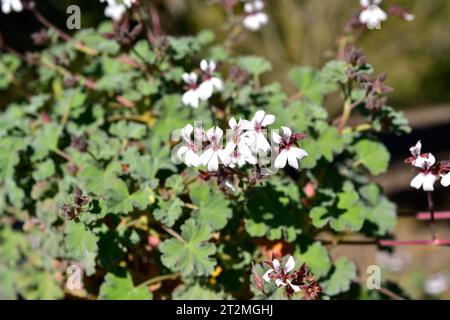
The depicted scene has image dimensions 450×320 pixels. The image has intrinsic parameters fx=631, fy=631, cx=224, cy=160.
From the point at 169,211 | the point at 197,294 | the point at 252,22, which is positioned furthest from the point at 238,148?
the point at 252,22

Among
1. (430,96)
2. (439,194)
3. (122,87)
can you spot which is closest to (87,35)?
(122,87)

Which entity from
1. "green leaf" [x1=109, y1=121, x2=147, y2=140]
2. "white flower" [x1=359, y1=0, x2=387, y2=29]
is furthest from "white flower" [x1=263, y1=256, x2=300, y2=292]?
"white flower" [x1=359, y1=0, x2=387, y2=29]

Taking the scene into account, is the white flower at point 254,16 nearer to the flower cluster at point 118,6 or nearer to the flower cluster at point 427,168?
the flower cluster at point 118,6

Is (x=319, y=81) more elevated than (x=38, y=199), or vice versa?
(x=319, y=81)

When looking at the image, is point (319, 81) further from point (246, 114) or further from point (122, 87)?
point (122, 87)

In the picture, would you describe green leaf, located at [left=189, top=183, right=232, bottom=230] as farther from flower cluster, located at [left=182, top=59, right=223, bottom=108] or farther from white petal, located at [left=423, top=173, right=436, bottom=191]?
white petal, located at [left=423, top=173, right=436, bottom=191]
